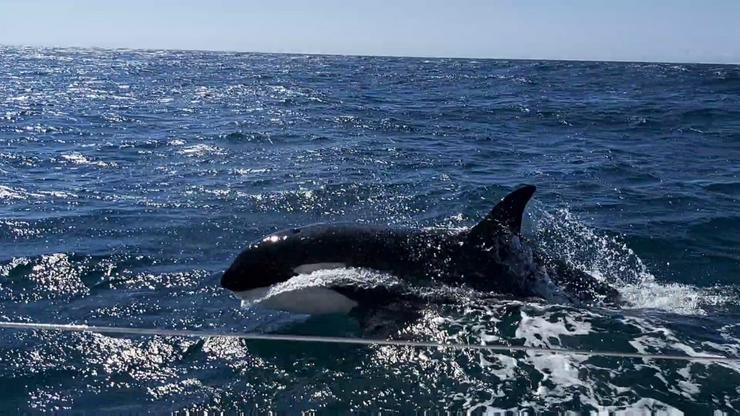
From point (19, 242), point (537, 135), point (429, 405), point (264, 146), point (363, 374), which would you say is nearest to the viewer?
point (429, 405)

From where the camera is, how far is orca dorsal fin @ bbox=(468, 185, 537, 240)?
1030 cm

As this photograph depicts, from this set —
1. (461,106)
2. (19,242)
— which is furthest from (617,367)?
(461,106)

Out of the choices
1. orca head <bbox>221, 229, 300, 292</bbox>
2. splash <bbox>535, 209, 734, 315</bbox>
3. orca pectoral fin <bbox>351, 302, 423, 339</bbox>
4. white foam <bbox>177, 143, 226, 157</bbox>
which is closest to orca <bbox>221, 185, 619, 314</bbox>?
orca head <bbox>221, 229, 300, 292</bbox>

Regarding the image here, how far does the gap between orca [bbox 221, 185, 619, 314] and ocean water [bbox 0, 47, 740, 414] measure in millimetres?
227

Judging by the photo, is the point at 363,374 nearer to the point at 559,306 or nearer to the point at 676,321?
the point at 559,306

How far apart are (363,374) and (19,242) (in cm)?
819

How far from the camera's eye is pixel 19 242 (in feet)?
43.6

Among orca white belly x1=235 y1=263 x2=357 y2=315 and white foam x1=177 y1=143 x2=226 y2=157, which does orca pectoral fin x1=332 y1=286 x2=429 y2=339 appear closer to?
orca white belly x1=235 y1=263 x2=357 y2=315

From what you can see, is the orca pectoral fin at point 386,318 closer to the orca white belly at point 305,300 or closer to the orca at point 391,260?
the orca at point 391,260

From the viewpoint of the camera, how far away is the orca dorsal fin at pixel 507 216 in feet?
33.8

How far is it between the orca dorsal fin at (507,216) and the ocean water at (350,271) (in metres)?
0.94

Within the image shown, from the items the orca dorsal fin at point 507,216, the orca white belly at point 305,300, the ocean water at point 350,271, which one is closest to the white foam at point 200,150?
the ocean water at point 350,271

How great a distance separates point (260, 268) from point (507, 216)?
11.9 feet

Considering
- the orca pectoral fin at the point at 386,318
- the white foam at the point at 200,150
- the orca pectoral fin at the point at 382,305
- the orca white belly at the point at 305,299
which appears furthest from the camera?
the white foam at the point at 200,150
